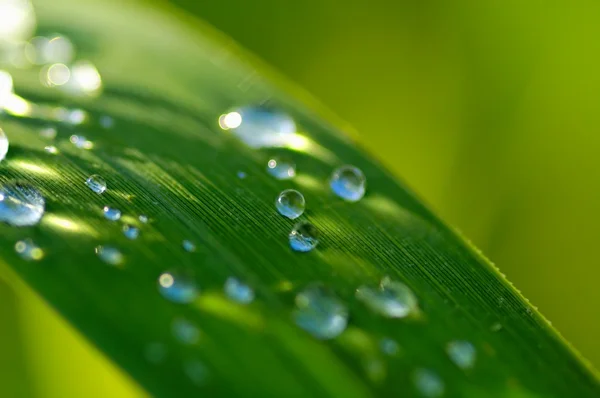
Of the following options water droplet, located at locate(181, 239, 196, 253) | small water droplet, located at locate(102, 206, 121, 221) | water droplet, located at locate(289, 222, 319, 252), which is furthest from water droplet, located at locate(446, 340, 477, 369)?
small water droplet, located at locate(102, 206, 121, 221)

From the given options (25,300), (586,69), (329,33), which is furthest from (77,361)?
(586,69)

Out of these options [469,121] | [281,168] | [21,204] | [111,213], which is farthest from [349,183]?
[469,121]

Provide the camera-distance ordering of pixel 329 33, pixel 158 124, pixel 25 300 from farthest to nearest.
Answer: pixel 329 33 < pixel 25 300 < pixel 158 124

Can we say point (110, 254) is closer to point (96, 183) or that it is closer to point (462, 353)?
point (96, 183)

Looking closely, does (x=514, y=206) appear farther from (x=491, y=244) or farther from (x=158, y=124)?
(x=158, y=124)

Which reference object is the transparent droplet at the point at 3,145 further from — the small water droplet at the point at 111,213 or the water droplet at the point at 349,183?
the water droplet at the point at 349,183

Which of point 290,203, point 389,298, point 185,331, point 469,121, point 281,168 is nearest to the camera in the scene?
point 185,331

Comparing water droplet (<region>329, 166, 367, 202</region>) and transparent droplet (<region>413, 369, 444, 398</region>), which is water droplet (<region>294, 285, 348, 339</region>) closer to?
transparent droplet (<region>413, 369, 444, 398</region>)
